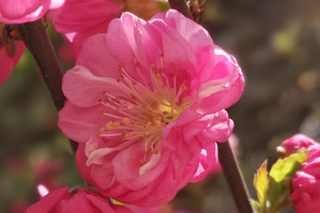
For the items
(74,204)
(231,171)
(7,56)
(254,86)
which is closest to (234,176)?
(231,171)

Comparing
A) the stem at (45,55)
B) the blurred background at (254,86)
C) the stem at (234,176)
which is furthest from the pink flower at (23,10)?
the blurred background at (254,86)

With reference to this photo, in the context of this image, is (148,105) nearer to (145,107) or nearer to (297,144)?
(145,107)

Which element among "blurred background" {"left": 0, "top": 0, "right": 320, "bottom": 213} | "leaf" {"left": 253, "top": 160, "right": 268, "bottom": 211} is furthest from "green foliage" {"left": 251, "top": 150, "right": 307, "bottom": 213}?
"blurred background" {"left": 0, "top": 0, "right": 320, "bottom": 213}

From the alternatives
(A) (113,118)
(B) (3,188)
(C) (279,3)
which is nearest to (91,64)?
(A) (113,118)

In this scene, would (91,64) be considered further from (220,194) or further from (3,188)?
(3,188)

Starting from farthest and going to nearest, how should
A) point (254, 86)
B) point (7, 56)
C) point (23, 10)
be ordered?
point (254, 86) → point (7, 56) → point (23, 10)

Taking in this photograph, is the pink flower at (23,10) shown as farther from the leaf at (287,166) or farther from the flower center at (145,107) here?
the leaf at (287,166)
